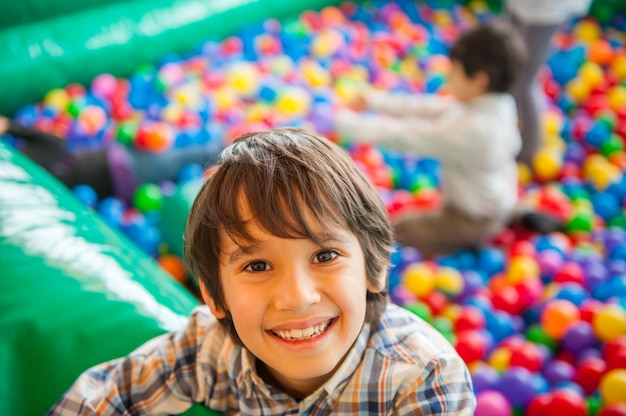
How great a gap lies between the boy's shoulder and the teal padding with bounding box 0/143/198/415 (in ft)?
1.21

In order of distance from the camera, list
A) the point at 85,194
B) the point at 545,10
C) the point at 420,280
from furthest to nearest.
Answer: the point at 545,10
the point at 85,194
the point at 420,280

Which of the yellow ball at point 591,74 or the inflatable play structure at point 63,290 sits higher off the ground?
the inflatable play structure at point 63,290

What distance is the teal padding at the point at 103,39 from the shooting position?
2.45 metres

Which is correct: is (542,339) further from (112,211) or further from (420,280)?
(112,211)

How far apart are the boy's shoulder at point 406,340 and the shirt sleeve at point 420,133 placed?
963 mm

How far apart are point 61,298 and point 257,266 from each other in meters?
0.47

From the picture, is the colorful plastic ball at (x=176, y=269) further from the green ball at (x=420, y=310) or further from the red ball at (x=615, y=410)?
the red ball at (x=615, y=410)

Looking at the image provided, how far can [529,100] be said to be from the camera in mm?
2281

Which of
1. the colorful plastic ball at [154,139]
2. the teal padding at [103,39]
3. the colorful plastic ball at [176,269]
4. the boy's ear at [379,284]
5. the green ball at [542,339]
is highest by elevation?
the teal padding at [103,39]

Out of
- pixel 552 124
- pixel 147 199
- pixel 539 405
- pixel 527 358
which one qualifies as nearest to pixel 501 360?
pixel 527 358

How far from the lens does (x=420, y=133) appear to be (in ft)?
6.02

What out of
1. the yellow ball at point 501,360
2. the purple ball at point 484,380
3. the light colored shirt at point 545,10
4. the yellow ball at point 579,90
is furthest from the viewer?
the yellow ball at point 579,90

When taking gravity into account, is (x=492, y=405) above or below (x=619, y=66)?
below

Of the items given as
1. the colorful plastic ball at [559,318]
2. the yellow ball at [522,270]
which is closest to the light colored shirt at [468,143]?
the yellow ball at [522,270]
